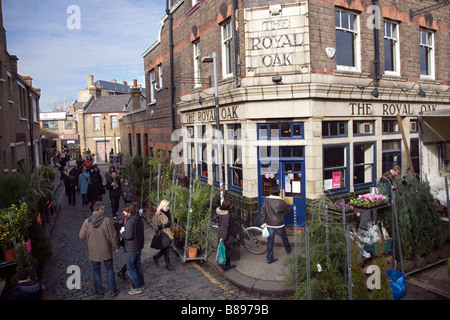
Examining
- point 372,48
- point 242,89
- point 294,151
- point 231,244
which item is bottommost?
point 231,244

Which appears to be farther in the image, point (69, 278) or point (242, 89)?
point (242, 89)

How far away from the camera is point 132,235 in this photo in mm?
6523

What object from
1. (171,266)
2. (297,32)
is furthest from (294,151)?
(171,266)

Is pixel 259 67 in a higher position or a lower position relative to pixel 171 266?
higher

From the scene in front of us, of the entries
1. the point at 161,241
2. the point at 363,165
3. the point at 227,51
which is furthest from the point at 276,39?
the point at 161,241

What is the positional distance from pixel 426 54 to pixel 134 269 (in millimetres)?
13017

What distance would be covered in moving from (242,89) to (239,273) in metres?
4.89

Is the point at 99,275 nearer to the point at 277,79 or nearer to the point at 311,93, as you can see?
the point at 277,79

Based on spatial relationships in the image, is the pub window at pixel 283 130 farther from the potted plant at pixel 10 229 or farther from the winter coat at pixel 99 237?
the potted plant at pixel 10 229

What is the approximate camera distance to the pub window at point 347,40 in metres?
10.4

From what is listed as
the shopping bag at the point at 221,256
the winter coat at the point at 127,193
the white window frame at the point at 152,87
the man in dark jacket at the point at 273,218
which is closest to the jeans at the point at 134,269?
the shopping bag at the point at 221,256

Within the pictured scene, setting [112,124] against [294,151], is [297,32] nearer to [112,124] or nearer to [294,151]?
[294,151]

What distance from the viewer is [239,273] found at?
24.5ft

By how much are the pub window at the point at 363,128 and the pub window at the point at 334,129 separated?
1.88ft
